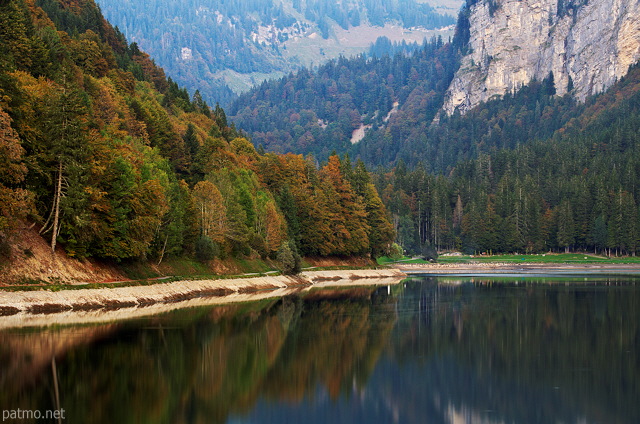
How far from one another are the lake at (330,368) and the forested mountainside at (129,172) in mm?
15187

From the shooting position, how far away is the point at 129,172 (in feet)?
230

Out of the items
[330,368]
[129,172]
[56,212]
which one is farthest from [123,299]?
[330,368]

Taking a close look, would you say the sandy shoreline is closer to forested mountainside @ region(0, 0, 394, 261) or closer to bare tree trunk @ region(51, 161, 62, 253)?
forested mountainside @ region(0, 0, 394, 261)

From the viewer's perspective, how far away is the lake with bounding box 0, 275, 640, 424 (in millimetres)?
26562

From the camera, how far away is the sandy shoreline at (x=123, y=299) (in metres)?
50.4

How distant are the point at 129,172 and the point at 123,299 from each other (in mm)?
13559

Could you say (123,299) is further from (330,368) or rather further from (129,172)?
(330,368)

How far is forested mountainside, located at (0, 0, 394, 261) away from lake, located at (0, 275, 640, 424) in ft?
49.8

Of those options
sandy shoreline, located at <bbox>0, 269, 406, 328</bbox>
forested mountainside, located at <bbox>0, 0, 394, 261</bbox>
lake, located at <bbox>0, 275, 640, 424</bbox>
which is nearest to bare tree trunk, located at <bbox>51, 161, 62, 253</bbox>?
forested mountainside, located at <bbox>0, 0, 394, 261</bbox>

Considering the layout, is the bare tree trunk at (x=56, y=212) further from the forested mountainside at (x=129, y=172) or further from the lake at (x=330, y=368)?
the lake at (x=330, y=368)

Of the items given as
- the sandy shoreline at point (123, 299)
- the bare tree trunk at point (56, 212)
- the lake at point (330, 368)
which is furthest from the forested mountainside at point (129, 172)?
the lake at point (330, 368)

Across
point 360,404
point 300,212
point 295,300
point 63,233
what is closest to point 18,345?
point 360,404

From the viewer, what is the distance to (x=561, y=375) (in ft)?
110

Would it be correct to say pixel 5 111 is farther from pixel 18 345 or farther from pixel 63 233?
pixel 18 345
